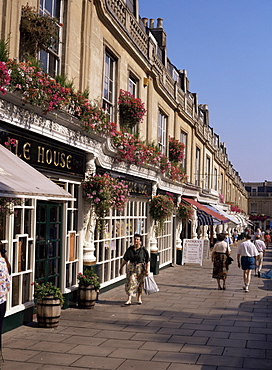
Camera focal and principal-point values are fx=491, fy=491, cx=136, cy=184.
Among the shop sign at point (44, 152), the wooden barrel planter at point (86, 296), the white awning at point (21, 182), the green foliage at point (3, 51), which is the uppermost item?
the green foliage at point (3, 51)

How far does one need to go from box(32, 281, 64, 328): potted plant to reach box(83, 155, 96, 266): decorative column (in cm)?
294

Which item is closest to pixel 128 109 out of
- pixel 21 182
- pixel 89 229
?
pixel 89 229

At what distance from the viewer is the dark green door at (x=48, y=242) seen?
973 cm

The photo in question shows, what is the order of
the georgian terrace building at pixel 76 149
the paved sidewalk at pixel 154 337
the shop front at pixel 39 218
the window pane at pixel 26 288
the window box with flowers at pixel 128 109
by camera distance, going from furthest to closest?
the window box with flowers at pixel 128 109, the window pane at pixel 26 288, the georgian terrace building at pixel 76 149, the shop front at pixel 39 218, the paved sidewalk at pixel 154 337

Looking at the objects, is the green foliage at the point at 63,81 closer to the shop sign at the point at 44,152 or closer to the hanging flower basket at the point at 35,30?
the hanging flower basket at the point at 35,30

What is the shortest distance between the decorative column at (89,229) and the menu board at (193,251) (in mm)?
9132

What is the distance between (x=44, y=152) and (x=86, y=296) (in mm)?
3382

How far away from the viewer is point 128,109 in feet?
46.9

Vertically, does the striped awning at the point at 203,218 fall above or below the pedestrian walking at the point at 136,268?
above

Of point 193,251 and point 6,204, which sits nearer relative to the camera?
point 6,204

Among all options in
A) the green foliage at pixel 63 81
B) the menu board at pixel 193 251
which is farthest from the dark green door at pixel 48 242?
the menu board at pixel 193 251

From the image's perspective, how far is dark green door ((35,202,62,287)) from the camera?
383 inches

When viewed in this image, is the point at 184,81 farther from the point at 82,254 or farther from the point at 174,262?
the point at 82,254

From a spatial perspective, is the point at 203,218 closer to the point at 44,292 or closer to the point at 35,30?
the point at 44,292
